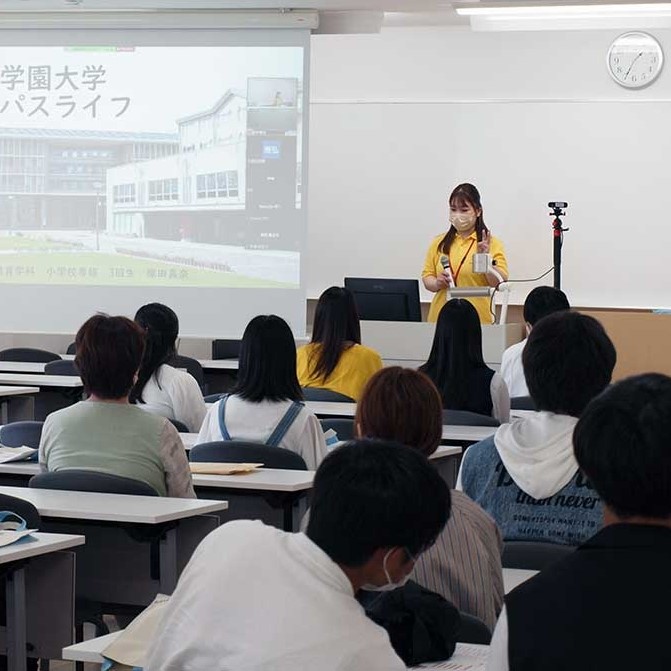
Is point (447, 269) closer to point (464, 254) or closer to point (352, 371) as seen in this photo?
point (464, 254)

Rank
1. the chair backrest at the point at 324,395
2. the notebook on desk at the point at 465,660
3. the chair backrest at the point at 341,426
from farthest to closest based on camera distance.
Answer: the chair backrest at the point at 324,395, the chair backrest at the point at 341,426, the notebook on desk at the point at 465,660

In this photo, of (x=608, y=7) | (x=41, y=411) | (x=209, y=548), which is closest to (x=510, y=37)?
(x=608, y=7)

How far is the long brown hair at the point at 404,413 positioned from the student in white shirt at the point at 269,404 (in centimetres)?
168

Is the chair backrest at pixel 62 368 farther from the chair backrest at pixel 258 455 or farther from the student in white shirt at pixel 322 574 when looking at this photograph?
the student in white shirt at pixel 322 574

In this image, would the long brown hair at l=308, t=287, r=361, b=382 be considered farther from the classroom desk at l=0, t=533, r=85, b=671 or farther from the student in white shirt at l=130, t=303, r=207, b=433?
the classroom desk at l=0, t=533, r=85, b=671

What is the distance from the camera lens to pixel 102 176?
871 cm

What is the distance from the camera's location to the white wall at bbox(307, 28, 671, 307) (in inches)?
371

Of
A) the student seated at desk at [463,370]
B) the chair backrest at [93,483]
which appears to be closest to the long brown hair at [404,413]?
the chair backrest at [93,483]

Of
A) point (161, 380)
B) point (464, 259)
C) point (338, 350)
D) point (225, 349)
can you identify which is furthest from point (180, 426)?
point (225, 349)

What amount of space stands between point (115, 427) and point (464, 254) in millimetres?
5290

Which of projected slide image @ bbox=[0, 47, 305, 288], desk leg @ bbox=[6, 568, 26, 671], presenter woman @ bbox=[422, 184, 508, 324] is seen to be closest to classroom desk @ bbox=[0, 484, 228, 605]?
desk leg @ bbox=[6, 568, 26, 671]

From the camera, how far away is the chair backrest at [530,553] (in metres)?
2.90

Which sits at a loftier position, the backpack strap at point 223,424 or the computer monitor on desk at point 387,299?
the computer monitor on desk at point 387,299

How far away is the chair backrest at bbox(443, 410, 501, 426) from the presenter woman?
11.1ft
